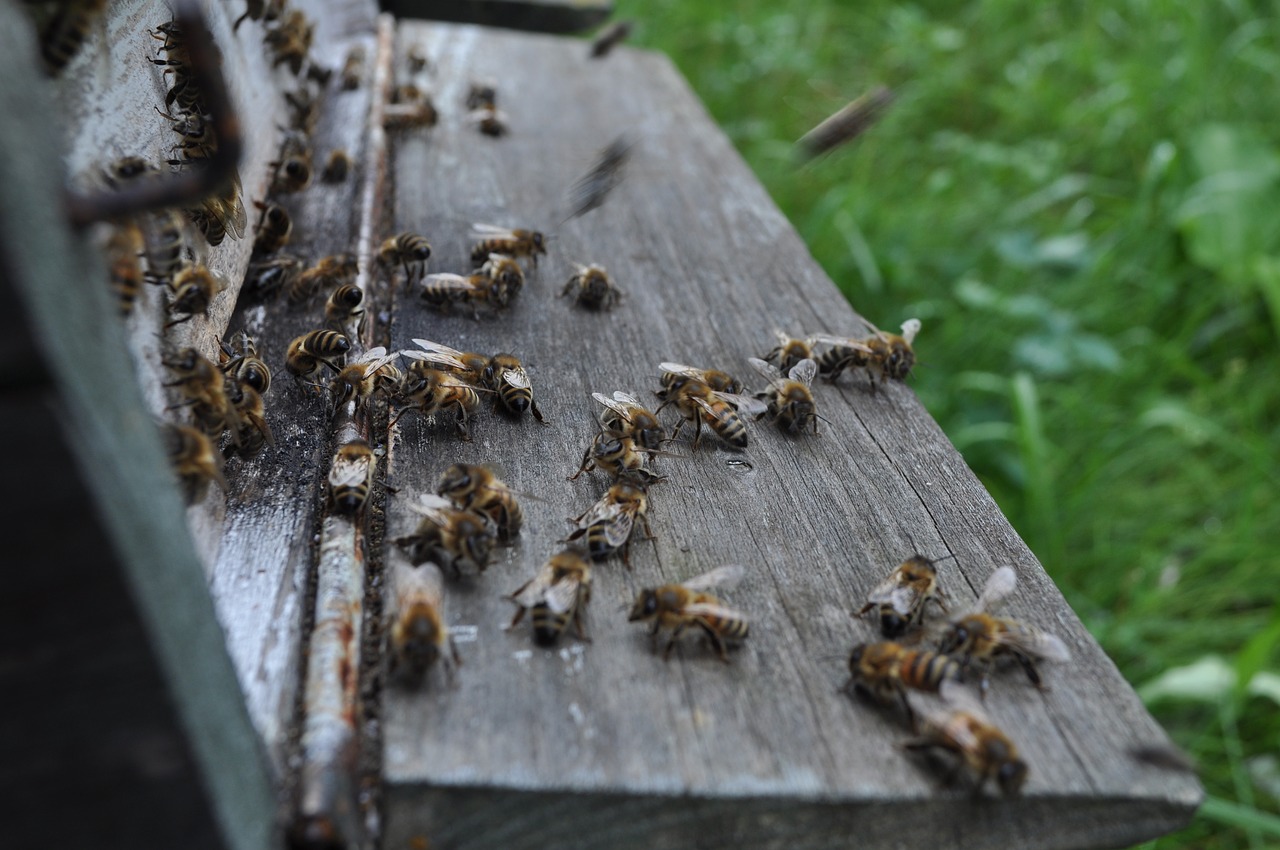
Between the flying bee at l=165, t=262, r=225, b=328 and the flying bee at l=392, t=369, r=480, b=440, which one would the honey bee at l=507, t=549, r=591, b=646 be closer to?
the flying bee at l=392, t=369, r=480, b=440

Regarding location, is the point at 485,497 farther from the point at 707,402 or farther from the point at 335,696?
the point at 707,402

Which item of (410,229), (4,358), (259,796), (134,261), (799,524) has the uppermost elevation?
(4,358)

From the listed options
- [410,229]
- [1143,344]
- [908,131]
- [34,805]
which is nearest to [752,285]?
[410,229]

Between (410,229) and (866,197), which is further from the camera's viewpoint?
(866,197)

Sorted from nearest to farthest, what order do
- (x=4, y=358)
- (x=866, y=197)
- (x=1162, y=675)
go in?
(x=4, y=358) < (x=1162, y=675) < (x=866, y=197)

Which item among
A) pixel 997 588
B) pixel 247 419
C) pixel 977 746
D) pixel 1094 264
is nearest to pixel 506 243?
pixel 247 419

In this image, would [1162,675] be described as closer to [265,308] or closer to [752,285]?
[752,285]
